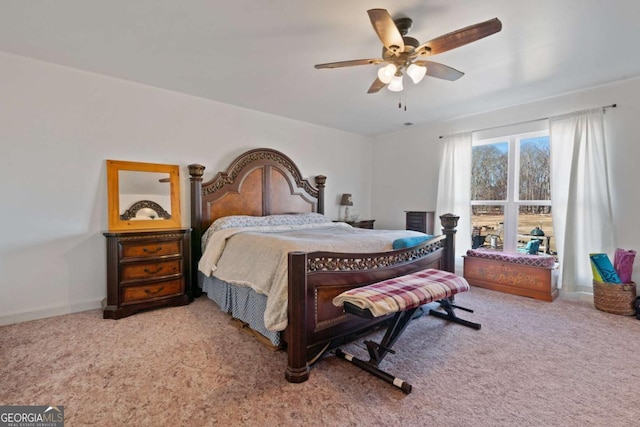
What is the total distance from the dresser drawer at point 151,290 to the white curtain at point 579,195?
177 inches

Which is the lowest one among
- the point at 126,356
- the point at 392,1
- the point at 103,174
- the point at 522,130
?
the point at 126,356

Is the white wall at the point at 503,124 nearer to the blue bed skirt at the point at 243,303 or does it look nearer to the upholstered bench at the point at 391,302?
the upholstered bench at the point at 391,302

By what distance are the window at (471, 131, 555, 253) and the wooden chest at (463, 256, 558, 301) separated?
1.74ft

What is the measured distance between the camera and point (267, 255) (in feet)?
7.48

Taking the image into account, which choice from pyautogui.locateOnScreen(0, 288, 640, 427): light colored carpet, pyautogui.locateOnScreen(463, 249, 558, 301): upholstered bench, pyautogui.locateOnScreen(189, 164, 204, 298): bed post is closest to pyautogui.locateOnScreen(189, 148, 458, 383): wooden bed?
pyautogui.locateOnScreen(189, 164, 204, 298): bed post

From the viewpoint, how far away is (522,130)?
3.88 metres

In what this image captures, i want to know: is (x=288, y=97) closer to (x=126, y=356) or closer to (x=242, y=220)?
(x=242, y=220)

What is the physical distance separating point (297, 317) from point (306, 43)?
84.4 inches

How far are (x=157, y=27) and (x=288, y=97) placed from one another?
1648mm

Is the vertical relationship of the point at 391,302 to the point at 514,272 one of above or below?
above

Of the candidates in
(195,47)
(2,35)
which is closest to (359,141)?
(195,47)

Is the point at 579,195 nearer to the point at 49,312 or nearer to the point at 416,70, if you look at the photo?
the point at 416,70

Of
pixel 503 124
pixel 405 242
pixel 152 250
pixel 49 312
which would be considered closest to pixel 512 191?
pixel 503 124

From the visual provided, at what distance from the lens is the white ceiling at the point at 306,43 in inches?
78.1
